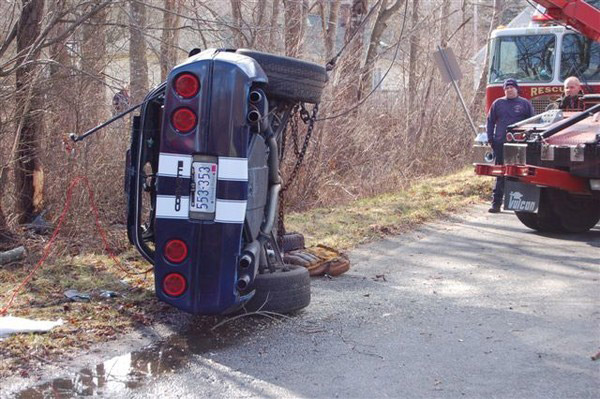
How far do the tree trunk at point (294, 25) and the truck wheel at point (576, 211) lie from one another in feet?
15.4

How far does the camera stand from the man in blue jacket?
40.0 feet

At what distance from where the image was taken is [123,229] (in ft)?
30.7

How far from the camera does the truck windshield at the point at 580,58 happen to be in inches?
553

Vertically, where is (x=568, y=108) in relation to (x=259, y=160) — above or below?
above

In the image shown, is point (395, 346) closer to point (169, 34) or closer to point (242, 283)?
point (242, 283)

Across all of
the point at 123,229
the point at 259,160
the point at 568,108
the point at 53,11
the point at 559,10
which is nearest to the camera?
the point at 259,160

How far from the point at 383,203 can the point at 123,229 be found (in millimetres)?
4418

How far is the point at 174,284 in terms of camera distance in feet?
16.4

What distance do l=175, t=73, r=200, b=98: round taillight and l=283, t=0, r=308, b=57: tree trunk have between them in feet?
26.7

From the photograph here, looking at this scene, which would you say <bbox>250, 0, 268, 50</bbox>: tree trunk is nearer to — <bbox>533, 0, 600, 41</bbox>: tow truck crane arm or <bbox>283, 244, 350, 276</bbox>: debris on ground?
<bbox>283, 244, 350, 276</bbox>: debris on ground

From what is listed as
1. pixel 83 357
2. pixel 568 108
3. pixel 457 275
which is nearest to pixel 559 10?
pixel 568 108

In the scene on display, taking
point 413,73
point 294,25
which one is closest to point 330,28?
point 294,25

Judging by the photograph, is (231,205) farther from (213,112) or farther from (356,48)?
(356,48)

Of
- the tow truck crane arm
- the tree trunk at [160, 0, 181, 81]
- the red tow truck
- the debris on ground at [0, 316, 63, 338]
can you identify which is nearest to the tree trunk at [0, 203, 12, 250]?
the tree trunk at [160, 0, 181, 81]
